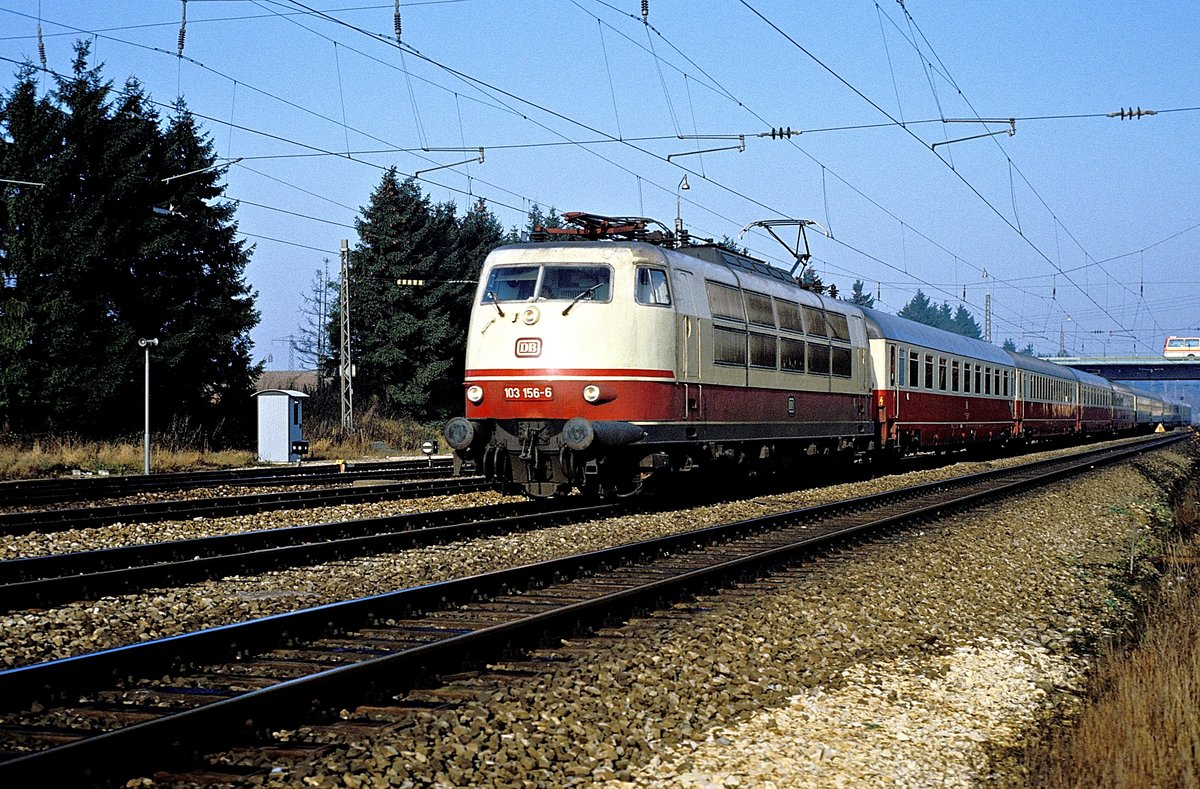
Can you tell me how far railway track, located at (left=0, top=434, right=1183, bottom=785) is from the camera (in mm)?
4797

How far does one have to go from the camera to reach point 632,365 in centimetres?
1391

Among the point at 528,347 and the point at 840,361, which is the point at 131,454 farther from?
the point at 840,361

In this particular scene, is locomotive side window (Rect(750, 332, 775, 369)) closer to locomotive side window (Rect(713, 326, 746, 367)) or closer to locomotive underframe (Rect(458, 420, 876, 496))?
locomotive side window (Rect(713, 326, 746, 367))

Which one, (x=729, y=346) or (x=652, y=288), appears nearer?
(x=652, y=288)

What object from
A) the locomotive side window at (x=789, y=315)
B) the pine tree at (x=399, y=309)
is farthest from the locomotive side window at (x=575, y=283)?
the pine tree at (x=399, y=309)

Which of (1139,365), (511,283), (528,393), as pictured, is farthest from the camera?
(1139,365)

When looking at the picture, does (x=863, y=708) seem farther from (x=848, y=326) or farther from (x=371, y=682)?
(x=848, y=326)

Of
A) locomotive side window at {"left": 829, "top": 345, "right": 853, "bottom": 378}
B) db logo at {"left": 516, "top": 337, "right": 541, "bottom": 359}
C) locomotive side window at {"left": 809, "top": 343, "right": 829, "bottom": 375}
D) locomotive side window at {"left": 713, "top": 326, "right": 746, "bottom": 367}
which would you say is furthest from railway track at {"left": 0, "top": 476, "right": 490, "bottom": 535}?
locomotive side window at {"left": 829, "top": 345, "right": 853, "bottom": 378}

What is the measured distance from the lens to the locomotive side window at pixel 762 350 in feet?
54.9

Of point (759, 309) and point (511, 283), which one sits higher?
point (511, 283)

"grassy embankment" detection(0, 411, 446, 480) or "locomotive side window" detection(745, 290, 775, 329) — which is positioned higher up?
"locomotive side window" detection(745, 290, 775, 329)

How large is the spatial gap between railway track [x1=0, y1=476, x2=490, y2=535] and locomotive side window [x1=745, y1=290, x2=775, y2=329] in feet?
18.8

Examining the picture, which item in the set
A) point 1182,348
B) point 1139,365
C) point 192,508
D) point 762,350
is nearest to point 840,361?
point 762,350

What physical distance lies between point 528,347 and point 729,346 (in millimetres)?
3250
